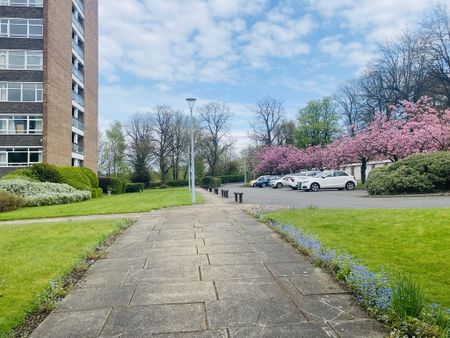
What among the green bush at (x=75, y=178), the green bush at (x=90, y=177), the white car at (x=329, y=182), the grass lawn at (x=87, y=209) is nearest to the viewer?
the grass lawn at (x=87, y=209)

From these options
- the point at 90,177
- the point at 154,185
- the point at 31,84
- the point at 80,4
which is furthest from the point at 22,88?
the point at 154,185

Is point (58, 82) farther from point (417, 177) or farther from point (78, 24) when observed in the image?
point (417, 177)

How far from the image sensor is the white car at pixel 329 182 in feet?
98.9

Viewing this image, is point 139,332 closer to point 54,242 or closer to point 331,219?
point 54,242

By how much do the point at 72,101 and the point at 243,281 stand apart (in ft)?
119

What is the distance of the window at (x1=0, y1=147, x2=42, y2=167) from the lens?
30.6 metres

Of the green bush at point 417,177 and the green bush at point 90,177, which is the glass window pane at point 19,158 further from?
the green bush at point 417,177

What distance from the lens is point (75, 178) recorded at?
28.7 m

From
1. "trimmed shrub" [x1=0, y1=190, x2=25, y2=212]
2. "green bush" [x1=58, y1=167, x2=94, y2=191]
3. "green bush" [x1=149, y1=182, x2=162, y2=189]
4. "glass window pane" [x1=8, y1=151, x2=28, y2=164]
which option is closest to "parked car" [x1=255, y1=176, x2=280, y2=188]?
"green bush" [x1=149, y1=182, x2=162, y2=189]

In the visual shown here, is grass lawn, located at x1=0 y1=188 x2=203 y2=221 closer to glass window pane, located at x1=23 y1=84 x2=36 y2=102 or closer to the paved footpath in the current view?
the paved footpath

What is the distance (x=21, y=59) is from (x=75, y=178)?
39.0 feet

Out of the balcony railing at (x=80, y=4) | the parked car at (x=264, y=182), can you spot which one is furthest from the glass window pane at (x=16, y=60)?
the parked car at (x=264, y=182)

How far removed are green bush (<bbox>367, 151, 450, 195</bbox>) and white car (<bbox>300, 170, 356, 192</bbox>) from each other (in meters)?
7.70

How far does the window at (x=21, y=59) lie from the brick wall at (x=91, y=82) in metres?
9.68
